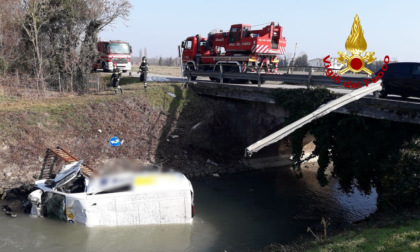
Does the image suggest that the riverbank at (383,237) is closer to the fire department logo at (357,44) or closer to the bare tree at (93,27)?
the fire department logo at (357,44)

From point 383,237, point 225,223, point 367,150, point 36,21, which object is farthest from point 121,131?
point 383,237

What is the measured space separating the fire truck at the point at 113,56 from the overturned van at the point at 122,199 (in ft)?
58.8

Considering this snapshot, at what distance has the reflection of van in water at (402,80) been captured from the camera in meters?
Result: 11.3

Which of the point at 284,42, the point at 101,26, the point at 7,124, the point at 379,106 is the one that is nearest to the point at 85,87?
the point at 101,26

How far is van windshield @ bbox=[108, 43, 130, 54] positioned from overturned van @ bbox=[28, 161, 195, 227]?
1856 centimetres

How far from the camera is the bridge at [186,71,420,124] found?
33.8 ft

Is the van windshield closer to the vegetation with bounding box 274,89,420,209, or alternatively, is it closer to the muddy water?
the muddy water

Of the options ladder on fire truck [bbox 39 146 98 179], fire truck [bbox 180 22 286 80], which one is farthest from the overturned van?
fire truck [bbox 180 22 286 80]

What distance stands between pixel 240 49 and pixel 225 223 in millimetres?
11544

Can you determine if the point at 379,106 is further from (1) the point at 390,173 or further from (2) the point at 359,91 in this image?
(1) the point at 390,173

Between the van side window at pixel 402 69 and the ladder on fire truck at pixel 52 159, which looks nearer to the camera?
the van side window at pixel 402 69

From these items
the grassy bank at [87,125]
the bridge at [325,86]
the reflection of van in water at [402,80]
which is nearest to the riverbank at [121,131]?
the grassy bank at [87,125]

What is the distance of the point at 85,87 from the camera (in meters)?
21.1

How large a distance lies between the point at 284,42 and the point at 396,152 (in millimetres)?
12029
